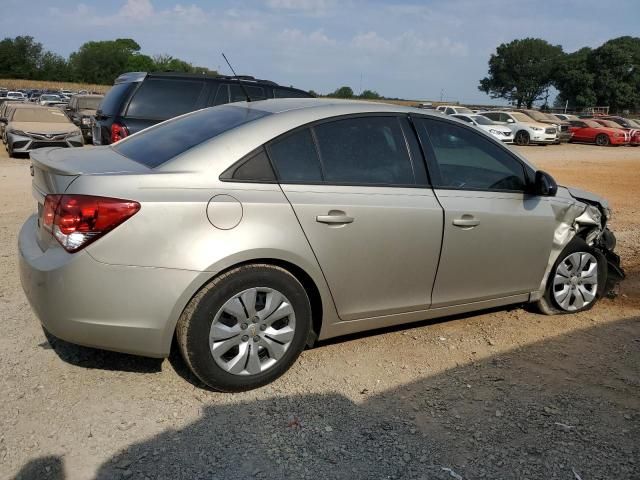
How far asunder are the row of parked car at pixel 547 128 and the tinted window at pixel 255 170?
78.8 feet

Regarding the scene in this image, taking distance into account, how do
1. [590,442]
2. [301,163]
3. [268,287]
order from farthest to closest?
[301,163] < [268,287] < [590,442]

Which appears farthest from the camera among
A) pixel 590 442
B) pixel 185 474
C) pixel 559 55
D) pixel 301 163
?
pixel 559 55

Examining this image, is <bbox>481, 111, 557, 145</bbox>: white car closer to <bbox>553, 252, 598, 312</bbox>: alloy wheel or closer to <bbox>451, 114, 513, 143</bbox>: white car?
<bbox>451, 114, 513, 143</bbox>: white car

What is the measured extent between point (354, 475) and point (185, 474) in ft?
2.53

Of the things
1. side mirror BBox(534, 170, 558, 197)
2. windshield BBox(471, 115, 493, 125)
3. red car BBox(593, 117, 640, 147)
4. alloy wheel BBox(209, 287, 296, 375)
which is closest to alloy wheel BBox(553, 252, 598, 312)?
side mirror BBox(534, 170, 558, 197)

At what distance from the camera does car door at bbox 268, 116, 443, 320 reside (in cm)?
340

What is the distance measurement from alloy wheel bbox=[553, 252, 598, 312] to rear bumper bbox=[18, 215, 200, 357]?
3074mm

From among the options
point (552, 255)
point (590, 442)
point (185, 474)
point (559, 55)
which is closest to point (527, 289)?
point (552, 255)

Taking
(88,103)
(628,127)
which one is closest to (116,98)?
(88,103)

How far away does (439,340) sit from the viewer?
13.9ft

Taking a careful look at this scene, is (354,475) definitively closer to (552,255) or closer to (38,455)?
(38,455)

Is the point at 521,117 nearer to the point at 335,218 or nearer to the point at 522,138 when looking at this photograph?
the point at 522,138

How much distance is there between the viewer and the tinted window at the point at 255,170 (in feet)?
10.6

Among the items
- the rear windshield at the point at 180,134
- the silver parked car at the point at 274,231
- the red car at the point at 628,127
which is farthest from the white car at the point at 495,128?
the rear windshield at the point at 180,134
